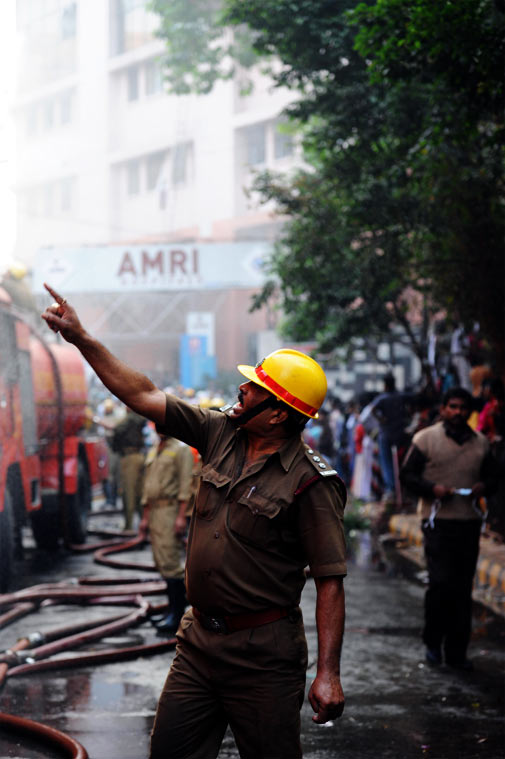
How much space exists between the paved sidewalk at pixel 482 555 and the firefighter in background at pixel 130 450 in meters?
3.44

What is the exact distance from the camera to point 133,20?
102ft

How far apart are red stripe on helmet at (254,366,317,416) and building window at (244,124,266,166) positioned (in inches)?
1649

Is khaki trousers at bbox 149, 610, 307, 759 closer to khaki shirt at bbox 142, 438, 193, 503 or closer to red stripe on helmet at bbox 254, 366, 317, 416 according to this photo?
red stripe on helmet at bbox 254, 366, 317, 416

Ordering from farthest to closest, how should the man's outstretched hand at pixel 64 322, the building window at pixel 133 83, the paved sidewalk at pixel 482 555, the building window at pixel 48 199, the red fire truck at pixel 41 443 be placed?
1. the building window at pixel 48 199
2. the building window at pixel 133 83
3. the red fire truck at pixel 41 443
4. the paved sidewalk at pixel 482 555
5. the man's outstretched hand at pixel 64 322

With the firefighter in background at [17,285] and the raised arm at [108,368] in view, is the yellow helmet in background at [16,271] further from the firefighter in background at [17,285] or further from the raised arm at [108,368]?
the raised arm at [108,368]

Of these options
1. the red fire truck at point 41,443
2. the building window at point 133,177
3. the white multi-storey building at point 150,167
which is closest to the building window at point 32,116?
the white multi-storey building at point 150,167

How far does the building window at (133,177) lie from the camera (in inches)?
1807

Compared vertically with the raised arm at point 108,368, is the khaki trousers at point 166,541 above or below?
below

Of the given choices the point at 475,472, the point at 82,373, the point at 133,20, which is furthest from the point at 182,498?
the point at 133,20

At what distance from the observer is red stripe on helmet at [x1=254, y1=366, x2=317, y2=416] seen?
12.4 feet

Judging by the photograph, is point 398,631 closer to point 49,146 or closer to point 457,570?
point 457,570

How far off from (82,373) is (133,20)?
1876 centimetres

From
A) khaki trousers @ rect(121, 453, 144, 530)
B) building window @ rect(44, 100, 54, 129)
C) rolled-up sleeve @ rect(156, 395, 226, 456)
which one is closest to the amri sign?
building window @ rect(44, 100, 54, 129)

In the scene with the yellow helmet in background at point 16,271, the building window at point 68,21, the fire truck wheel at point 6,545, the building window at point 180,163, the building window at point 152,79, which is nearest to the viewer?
the fire truck wheel at point 6,545
